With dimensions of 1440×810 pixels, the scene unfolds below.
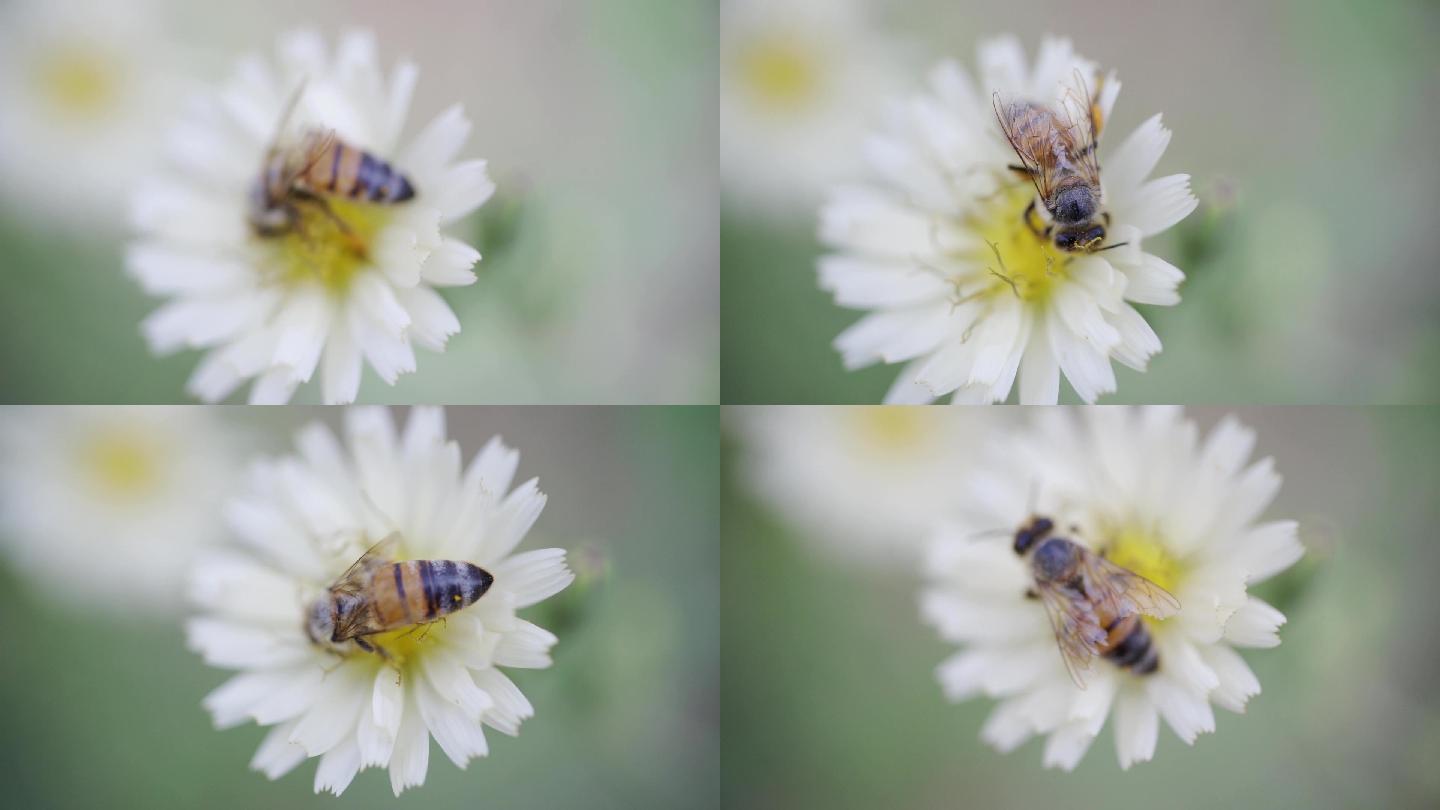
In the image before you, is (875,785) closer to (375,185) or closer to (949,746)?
(949,746)

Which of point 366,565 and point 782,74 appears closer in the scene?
point 366,565

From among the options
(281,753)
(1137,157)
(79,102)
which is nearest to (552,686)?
(281,753)

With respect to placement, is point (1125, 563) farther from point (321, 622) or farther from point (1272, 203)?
point (321, 622)

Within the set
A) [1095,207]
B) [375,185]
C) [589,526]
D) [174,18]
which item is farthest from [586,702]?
[174,18]

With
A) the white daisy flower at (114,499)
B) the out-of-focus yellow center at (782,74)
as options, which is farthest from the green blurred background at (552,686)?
the out-of-focus yellow center at (782,74)

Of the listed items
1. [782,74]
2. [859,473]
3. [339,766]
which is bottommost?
[339,766]

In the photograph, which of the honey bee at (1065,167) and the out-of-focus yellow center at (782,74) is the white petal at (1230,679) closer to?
the honey bee at (1065,167)
